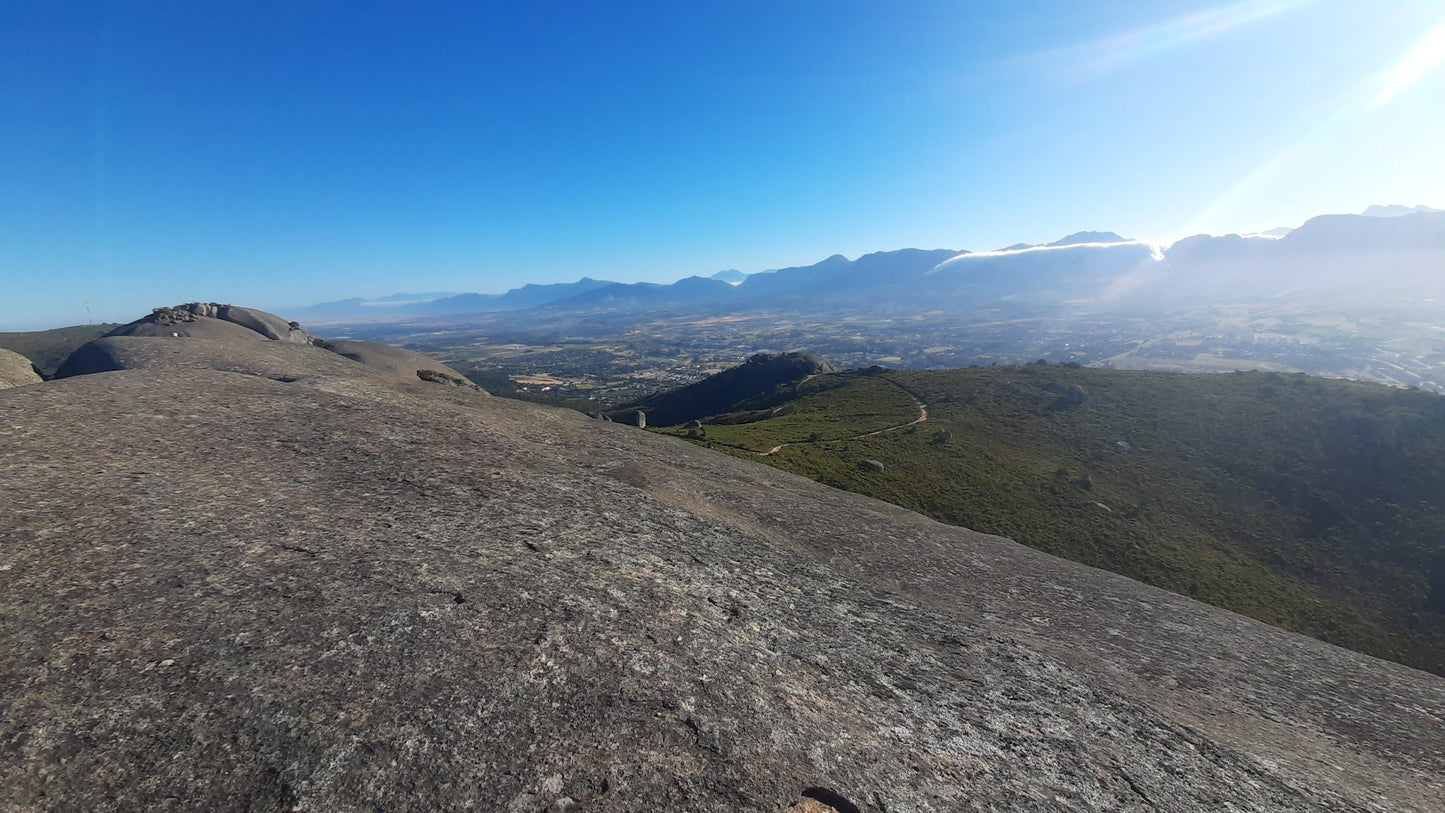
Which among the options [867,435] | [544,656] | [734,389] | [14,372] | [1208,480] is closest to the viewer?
[544,656]

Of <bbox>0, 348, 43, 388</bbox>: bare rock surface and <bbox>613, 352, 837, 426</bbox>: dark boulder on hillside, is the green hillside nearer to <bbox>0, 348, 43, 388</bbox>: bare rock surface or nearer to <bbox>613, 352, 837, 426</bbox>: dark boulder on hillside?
<bbox>0, 348, 43, 388</bbox>: bare rock surface

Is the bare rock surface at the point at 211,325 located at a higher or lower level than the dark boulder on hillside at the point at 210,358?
higher

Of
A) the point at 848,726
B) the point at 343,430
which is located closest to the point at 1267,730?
the point at 848,726

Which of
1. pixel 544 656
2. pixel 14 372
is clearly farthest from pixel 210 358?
pixel 544 656

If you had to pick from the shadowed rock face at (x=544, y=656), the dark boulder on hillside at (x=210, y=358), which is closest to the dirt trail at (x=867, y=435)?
the dark boulder on hillside at (x=210, y=358)

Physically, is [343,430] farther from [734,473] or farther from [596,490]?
[734,473]

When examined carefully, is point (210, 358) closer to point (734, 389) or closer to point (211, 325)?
point (211, 325)

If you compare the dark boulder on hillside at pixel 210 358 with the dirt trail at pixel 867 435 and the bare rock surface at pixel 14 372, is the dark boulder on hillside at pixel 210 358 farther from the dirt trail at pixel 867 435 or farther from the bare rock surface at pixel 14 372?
the dirt trail at pixel 867 435
